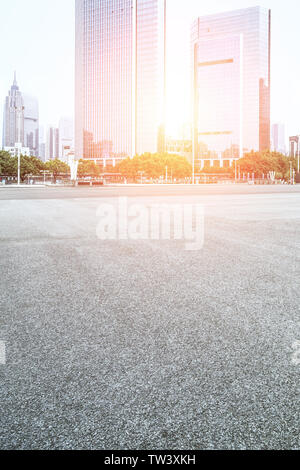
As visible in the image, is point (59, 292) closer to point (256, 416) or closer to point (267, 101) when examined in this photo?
point (256, 416)

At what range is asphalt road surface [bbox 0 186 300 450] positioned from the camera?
2332mm

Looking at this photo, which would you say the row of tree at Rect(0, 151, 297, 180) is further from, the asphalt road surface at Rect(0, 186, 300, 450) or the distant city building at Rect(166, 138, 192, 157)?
the asphalt road surface at Rect(0, 186, 300, 450)

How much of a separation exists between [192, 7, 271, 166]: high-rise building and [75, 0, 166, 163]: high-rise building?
1670 cm

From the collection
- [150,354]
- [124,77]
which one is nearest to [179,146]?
[124,77]

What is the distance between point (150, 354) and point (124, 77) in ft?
591

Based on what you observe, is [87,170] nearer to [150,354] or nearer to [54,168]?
[54,168]

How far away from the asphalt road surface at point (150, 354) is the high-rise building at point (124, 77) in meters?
172

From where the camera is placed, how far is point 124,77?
568 feet

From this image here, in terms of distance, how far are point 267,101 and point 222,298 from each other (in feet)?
645

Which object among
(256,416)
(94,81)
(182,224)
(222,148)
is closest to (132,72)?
(94,81)

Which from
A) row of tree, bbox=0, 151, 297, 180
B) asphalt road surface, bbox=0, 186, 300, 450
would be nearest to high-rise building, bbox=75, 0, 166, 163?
row of tree, bbox=0, 151, 297, 180

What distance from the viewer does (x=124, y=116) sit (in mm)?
172625

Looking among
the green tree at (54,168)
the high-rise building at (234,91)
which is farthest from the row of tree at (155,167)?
the high-rise building at (234,91)
